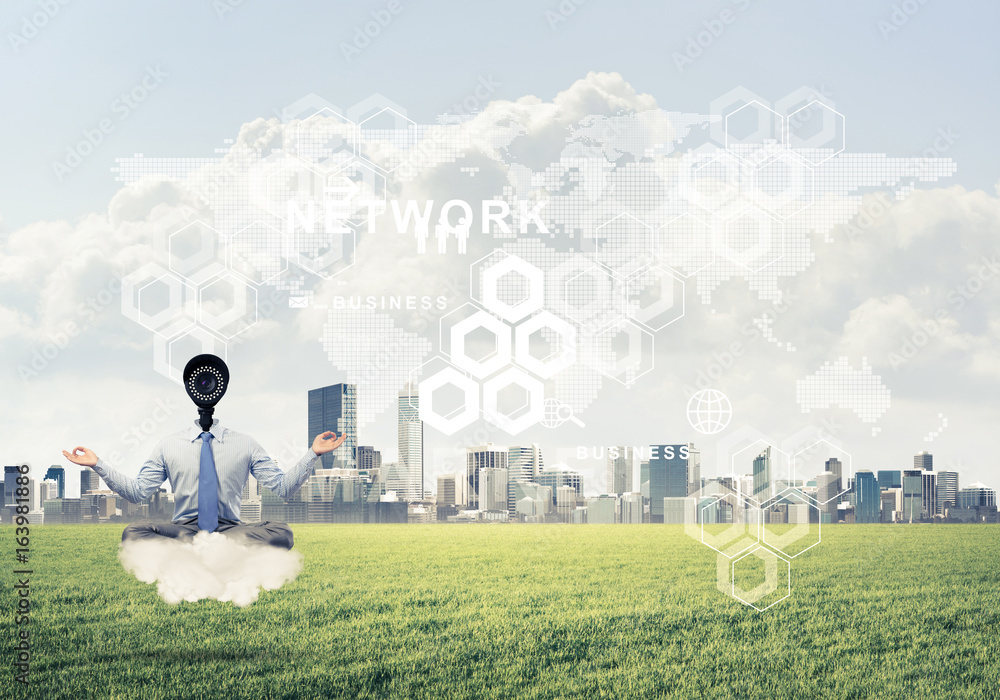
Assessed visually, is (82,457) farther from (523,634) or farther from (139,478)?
(523,634)

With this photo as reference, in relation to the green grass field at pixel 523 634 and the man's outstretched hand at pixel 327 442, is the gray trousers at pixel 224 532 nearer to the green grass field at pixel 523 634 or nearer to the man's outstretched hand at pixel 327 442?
the man's outstretched hand at pixel 327 442

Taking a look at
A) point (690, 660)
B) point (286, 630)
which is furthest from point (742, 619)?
point (286, 630)

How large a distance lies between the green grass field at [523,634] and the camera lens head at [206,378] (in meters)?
2.50

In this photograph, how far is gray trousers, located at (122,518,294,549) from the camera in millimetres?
6273

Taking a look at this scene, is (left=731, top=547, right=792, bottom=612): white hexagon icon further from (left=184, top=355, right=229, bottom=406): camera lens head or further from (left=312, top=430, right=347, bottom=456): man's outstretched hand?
(left=184, top=355, right=229, bottom=406): camera lens head

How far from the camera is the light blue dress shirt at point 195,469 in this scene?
21.0 ft

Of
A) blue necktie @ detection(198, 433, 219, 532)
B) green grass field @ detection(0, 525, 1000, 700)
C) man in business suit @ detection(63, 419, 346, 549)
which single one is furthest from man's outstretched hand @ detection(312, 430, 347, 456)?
green grass field @ detection(0, 525, 1000, 700)

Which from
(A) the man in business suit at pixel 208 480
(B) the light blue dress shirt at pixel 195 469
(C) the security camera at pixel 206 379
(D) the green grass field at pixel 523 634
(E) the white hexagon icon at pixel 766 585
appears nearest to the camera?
(C) the security camera at pixel 206 379

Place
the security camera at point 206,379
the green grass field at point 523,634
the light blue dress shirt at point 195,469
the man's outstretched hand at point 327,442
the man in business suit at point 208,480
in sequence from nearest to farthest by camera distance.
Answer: the security camera at point 206,379
the man's outstretched hand at point 327,442
the man in business suit at point 208,480
the light blue dress shirt at point 195,469
the green grass field at point 523,634

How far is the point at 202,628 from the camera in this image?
28.8 ft

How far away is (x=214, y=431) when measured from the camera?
6.45 m

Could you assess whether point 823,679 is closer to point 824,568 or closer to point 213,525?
point 213,525

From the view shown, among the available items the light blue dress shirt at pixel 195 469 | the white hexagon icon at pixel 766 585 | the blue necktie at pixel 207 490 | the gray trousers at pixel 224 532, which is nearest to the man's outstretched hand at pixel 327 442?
the light blue dress shirt at pixel 195 469

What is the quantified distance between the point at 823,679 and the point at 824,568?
21.9ft
